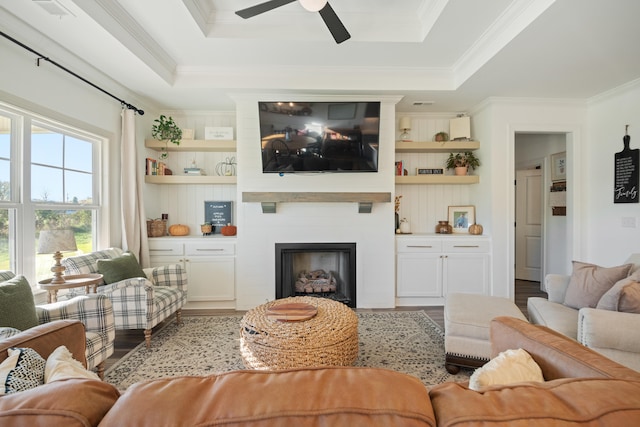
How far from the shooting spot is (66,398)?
55 cm

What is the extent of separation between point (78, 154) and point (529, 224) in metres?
6.21

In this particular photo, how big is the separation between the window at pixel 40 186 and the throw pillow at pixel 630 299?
4165 millimetres

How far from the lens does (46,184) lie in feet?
8.47

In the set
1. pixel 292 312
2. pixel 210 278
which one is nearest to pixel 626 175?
pixel 292 312

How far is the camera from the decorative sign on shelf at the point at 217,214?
4.02 metres

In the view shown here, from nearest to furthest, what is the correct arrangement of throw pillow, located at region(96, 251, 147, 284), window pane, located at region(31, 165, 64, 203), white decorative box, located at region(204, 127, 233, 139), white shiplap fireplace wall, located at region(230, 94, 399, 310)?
1. window pane, located at region(31, 165, 64, 203)
2. throw pillow, located at region(96, 251, 147, 284)
3. white shiplap fireplace wall, located at region(230, 94, 399, 310)
4. white decorative box, located at region(204, 127, 233, 139)

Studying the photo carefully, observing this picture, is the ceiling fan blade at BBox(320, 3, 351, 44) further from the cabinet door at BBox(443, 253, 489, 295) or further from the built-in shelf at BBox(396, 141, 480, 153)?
the cabinet door at BBox(443, 253, 489, 295)

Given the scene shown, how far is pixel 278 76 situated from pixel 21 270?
2827mm

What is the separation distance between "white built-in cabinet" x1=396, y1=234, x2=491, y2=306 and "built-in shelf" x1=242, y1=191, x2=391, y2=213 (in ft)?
2.01

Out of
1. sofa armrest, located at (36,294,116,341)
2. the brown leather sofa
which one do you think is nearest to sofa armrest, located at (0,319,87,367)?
sofa armrest, located at (36,294,116,341)

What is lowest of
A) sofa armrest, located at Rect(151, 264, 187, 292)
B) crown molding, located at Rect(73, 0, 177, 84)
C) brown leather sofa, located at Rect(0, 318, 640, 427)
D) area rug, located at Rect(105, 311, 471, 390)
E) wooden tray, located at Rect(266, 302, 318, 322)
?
area rug, located at Rect(105, 311, 471, 390)

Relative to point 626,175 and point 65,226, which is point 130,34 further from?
point 626,175

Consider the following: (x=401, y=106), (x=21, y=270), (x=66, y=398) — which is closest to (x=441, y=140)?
(x=401, y=106)

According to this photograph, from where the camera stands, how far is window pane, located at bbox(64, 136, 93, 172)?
2822mm
